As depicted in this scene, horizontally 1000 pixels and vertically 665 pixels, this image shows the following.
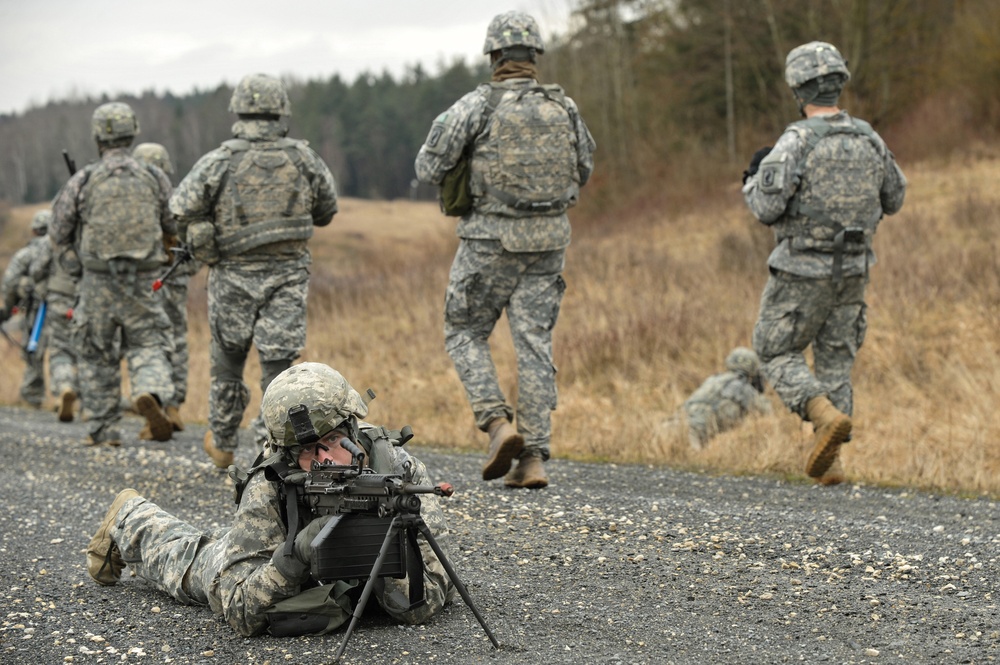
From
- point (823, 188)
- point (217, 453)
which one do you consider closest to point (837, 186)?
point (823, 188)

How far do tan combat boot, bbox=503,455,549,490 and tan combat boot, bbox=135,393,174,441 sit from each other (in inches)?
135

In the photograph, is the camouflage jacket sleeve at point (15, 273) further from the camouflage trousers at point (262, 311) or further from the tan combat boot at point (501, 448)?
the tan combat boot at point (501, 448)

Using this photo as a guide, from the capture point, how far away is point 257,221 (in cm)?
729

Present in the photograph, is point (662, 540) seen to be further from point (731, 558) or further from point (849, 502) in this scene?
point (849, 502)

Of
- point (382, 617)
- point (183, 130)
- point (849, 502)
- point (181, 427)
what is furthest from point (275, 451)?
point (183, 130)

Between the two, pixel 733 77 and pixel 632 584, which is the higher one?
pixel 733 77

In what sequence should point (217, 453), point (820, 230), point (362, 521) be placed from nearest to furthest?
point (362, 521) → point (820, 230) → point (217, 453)

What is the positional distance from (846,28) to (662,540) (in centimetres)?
2185

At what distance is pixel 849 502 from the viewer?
259 inches

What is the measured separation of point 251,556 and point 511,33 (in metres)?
3.70

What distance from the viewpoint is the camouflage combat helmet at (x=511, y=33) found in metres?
6.78

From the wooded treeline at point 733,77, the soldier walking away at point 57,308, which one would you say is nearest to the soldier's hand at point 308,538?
the soldier walking away at point 57,308

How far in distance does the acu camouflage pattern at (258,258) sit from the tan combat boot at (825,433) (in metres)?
3.28

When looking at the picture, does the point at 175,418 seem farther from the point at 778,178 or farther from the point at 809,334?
the point at 778,178
